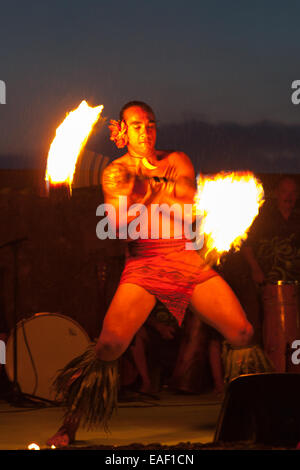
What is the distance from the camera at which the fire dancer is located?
4637 mm

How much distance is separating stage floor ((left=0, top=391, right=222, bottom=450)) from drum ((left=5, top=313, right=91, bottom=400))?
321 millimetres

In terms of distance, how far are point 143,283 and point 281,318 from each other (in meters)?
3.26

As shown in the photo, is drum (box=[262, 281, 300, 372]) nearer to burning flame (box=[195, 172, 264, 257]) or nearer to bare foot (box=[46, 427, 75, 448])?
burning flame (box=[195, 172, 264, 257])

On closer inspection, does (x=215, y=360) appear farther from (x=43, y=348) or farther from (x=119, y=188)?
(x=119, y=188)

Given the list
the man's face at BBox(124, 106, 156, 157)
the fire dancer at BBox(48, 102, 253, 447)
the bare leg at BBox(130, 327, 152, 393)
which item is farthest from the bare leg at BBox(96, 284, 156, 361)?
the bare leg at BBox(130, 327, 152, 393)

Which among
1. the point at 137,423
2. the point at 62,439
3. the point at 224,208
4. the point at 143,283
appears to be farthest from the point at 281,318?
the point at 62,439

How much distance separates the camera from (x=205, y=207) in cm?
503

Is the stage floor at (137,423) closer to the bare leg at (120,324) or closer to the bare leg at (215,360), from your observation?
the bare leg at (120,324)

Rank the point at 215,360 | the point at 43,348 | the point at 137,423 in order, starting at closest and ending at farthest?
1. the point at 137,423
2. the point at 43,348
3. the point at 215,360

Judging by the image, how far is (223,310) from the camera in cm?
460

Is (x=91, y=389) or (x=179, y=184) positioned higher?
(x=179, y=184)

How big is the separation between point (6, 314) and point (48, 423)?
248 cm

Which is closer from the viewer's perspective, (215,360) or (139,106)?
(139,106)
